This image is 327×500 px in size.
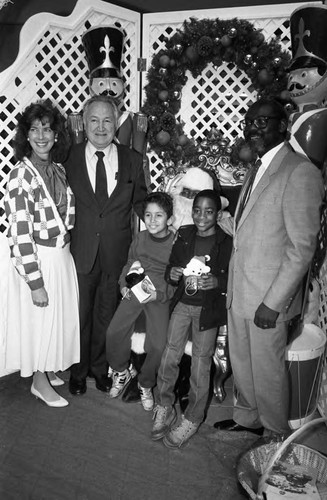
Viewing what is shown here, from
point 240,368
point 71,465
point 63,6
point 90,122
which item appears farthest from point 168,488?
point 63,6

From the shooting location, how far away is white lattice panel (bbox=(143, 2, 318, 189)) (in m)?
3.92

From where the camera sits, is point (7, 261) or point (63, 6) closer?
point (7, 261)

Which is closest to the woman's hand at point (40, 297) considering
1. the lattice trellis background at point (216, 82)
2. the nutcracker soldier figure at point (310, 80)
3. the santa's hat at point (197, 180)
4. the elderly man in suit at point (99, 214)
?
the elderly man in suit at point (99, 214)

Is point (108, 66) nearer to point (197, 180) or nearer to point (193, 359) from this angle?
point (197, 180)

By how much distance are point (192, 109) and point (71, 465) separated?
3223mm

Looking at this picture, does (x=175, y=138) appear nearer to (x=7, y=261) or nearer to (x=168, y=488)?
(x=7, y=261)

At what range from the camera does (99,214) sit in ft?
10.4

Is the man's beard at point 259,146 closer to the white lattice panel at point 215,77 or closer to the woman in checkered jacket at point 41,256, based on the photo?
the woman in checkered jacket at point 41,256

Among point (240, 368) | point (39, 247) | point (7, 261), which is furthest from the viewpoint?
point (7, 261)

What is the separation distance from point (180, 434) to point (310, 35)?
114 inches

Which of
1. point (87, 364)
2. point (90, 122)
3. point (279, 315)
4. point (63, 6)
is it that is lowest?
point (87, 364)

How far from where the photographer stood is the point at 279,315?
2516 mm

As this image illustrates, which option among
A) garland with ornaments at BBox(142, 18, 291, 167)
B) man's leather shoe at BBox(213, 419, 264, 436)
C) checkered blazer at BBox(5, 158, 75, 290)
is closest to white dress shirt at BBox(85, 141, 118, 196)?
checkered blazer at BBox(5, 158, 75, 290)

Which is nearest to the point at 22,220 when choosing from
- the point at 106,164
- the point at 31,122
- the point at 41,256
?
the point at 41,256
